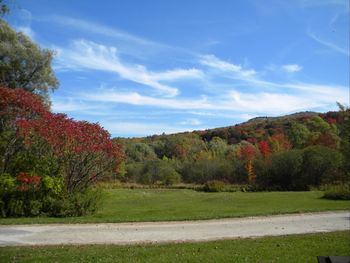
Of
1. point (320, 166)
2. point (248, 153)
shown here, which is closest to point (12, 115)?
point (320, 166)

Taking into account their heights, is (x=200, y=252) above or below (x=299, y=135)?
below

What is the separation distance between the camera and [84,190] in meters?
18.5

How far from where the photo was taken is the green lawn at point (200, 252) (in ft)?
29.7

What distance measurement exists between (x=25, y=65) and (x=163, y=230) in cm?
1994

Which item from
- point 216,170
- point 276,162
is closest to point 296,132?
point 216,170

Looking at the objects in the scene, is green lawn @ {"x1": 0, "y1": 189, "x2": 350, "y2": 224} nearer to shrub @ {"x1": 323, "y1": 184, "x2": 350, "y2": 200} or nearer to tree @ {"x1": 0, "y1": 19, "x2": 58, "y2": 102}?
shrub @ {"x1": 323, "y1": 184, "x2": 350, "y2": 200}

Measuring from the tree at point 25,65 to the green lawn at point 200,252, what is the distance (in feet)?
67.1

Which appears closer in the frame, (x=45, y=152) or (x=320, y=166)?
(x=45, y=152)

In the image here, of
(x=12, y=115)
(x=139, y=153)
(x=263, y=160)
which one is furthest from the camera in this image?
(x=139, y=153)

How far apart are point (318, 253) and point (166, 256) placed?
3.54m

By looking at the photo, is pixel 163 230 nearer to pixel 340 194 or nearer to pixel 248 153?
pixel 340 194

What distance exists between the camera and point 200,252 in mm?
9914

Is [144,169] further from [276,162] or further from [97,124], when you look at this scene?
[97,124]

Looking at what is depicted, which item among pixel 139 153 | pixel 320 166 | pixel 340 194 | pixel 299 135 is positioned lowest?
pixel 340 194
